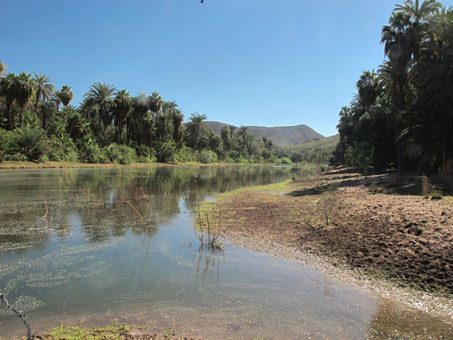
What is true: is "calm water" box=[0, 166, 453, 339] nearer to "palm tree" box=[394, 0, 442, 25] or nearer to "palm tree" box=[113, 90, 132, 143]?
"palm tree" box=[394, 0, 442, 25]

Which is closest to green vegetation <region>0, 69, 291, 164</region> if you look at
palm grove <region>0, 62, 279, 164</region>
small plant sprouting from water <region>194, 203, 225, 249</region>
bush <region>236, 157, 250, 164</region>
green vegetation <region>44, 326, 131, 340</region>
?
palm grove <region>0, 62, 279, 164</region>

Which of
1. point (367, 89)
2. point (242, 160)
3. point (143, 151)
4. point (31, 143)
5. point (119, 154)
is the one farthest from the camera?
point (242, 160)

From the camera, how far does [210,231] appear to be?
887cm

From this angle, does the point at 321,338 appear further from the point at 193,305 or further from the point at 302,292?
the point at 193,305

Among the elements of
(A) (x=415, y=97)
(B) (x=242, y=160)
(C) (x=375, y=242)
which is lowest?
(C) (x=375, y=242)

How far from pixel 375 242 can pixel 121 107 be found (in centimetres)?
6265

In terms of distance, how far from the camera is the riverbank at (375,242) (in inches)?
196

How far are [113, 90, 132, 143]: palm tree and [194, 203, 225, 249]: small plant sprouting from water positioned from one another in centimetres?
5488

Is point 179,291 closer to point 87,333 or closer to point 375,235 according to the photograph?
point 87,333

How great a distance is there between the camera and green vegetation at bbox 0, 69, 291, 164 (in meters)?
42.4

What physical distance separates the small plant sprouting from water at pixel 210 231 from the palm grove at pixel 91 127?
36.9 meters

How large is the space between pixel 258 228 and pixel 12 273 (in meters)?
6.35

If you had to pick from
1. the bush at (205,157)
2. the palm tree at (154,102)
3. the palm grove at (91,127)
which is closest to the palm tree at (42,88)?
the palm grove at (91,127)

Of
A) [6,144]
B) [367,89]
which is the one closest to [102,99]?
[6,144]
